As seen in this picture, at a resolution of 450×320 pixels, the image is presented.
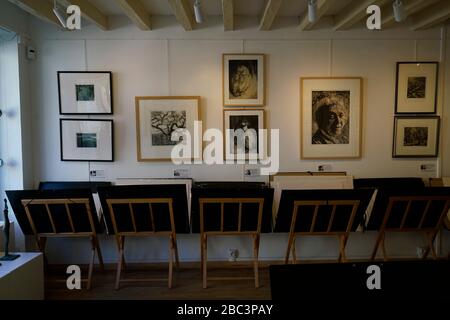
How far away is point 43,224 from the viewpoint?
2.91 metres

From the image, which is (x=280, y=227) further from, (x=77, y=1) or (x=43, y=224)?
(x=77, y=1)

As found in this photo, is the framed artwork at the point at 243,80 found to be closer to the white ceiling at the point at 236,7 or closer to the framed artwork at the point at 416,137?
the white ceiling at the point at 236,7

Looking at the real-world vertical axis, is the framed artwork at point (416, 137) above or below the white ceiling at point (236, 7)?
below

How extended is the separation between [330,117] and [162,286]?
271 centimetres

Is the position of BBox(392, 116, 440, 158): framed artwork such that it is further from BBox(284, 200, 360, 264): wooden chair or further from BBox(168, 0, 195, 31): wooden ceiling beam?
BBox(168, 0, 195, 31): wooden ceiling beam

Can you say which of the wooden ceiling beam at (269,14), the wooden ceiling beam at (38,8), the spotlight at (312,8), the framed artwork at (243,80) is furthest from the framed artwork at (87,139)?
the spotlight at (312,8)

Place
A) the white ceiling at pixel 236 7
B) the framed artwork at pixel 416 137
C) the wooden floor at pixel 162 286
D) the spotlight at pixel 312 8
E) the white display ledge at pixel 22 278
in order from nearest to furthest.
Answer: the white display ledge at pixel 22 278
the spotlight at pixel 312 8
the wooden floor at pixel 162 286
the white ceiling at pixel 236 7
the framed artwork at pixel 416 137

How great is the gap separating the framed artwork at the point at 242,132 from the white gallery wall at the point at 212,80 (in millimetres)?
112

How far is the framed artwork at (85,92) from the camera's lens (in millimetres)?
3367

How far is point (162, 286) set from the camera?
3.00 metres

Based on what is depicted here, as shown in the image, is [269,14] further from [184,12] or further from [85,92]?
[85,92]

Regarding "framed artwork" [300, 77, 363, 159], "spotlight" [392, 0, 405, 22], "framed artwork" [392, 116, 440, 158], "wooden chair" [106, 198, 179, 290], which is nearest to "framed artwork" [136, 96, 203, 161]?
"wooden chair" [106, 198, 179, 290]

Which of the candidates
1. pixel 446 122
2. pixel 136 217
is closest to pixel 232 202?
pixel 136 217

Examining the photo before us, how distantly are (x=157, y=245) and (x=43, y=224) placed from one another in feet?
4.10
